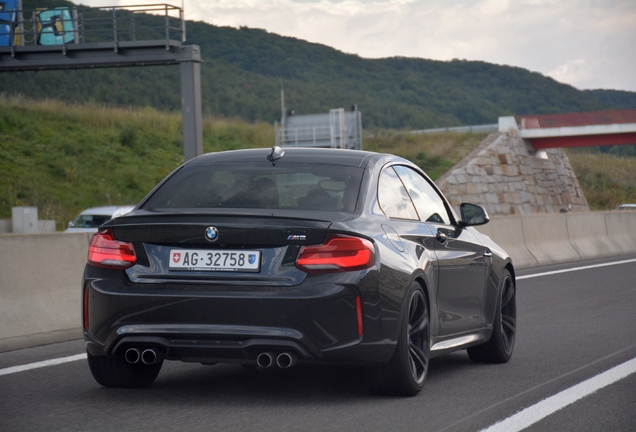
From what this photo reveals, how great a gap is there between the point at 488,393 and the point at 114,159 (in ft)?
158

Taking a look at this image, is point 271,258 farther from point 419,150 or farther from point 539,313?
point 419,150

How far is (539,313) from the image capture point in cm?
1166

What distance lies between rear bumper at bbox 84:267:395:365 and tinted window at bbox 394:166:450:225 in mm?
1504

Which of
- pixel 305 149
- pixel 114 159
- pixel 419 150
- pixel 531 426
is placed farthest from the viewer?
pixel 419 150

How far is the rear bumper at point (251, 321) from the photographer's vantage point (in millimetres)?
5574

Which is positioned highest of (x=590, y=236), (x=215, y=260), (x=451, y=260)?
(x=215, y=260)

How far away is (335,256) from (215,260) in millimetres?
654

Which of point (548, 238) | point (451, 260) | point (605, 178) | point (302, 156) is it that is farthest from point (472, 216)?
point (605, 178)

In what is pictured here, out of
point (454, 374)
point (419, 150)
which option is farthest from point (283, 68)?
point (454, 374)

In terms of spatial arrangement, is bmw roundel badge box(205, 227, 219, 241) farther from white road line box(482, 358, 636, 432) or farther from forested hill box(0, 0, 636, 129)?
forested hill box(0, 0, 636, 129)

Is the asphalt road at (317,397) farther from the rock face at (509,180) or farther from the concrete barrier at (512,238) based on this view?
the rock face at (509,180)

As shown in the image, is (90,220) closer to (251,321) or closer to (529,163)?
(251,321)

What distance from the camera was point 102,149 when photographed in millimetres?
54188

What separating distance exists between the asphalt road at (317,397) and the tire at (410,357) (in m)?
Result: 0.08
